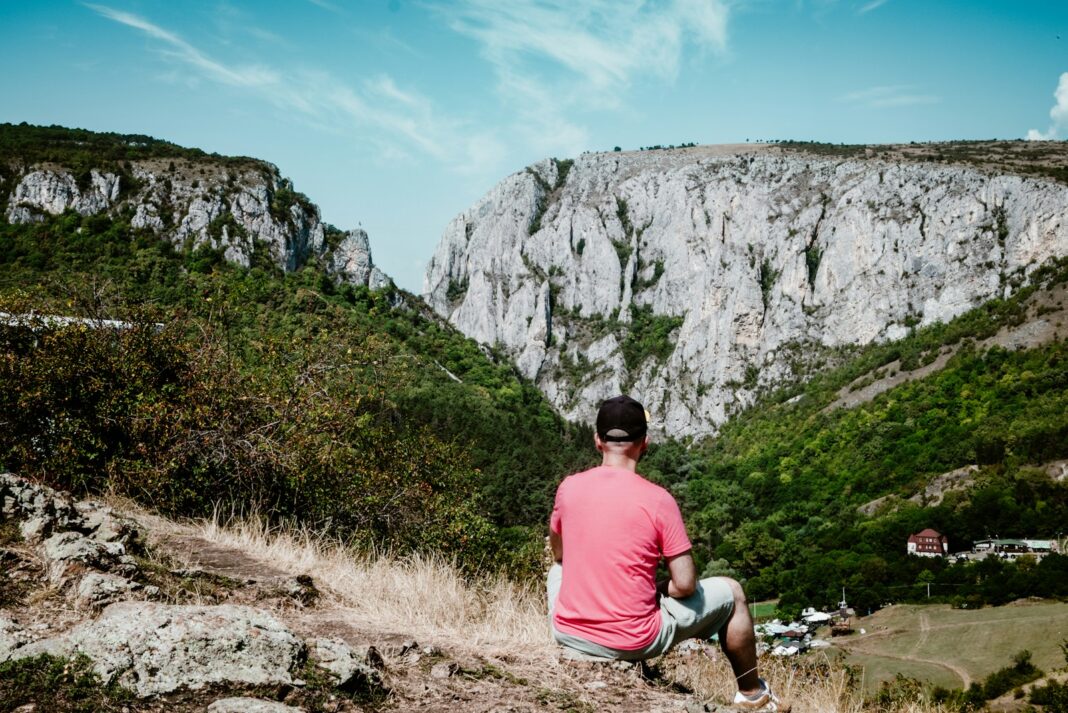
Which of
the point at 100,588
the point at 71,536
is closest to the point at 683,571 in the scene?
the point at 100,588

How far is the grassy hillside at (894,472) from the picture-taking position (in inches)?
2729

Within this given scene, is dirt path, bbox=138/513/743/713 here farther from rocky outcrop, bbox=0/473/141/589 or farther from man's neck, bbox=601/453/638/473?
man's neck, bbox=601/453/638/473

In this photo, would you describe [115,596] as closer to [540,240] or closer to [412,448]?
[412,448]

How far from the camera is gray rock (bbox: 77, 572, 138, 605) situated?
3670mm

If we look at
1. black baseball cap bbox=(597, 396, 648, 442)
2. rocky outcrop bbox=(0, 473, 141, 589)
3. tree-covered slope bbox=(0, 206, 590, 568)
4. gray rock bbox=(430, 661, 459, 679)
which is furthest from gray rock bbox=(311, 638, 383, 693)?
tree-covered slope bbox=(0, 206, 590, 568)

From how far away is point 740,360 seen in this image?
135 metres

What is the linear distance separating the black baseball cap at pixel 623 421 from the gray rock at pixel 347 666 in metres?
1.63

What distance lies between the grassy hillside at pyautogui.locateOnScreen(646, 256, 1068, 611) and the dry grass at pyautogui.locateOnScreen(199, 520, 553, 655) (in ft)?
224

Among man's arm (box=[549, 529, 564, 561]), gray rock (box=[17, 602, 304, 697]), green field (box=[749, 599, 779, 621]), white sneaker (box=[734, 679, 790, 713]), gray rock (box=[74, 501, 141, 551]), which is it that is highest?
man's arm (box=[549, 529, 564, 561])

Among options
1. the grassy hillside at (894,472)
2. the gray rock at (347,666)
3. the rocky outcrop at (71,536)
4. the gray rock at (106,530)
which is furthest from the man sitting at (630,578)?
the grassy hillside at (894,472)

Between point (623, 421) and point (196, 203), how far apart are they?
84.1m

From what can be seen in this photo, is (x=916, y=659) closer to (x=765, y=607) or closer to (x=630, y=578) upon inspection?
(x=765, y=607)

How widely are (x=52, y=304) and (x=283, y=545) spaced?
19.8 feet

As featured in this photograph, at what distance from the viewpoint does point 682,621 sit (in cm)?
359
